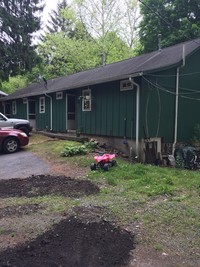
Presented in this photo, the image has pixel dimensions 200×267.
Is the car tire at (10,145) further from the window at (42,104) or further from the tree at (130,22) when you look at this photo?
the tree at (130,22)

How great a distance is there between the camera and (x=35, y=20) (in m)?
18.7

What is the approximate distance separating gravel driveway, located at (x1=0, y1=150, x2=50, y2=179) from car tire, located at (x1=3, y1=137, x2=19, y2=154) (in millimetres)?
407

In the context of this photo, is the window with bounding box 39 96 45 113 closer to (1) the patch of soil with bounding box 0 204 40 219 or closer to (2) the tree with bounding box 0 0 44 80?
(2) the tree with bounding box 0 0 44 80

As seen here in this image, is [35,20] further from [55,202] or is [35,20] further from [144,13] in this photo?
[55,202]

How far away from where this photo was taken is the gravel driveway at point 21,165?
8608mm

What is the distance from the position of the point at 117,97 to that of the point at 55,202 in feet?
22.6

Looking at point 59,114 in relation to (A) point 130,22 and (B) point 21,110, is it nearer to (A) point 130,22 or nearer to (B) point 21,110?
(B) point 21,110

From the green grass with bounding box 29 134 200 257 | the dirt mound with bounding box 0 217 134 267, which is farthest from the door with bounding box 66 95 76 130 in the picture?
the dirt mound with bounding box 0 217 134 267

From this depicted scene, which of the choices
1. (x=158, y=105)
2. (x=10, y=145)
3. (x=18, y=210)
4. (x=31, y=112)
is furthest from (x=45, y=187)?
(x=31, y=112)

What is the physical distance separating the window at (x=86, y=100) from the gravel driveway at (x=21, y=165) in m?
3.72

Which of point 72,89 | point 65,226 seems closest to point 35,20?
point 72,89

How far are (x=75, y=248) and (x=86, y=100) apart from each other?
10595 millimetres

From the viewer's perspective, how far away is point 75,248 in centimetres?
380

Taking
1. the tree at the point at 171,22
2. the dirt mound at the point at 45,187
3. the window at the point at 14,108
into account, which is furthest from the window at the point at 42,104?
the dirt mound at the point at 45,187
